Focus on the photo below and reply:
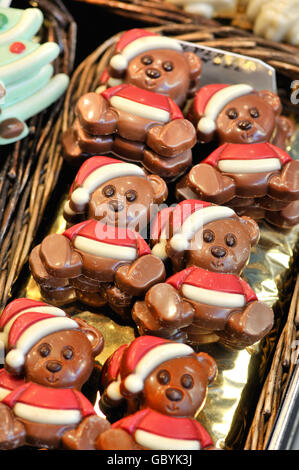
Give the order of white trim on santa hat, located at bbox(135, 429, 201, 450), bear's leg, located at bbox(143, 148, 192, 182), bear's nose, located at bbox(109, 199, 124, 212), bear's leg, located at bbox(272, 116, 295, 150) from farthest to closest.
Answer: bear's leg, located at bbox(272, 116, 295, 150) → bear's leg, located at bbox(143, 148, 192, 182) → bear's nose, located at bbox(109, 199, 124, 212) → white trim on santa hat, located at bbox(135, 429, 201, 450)

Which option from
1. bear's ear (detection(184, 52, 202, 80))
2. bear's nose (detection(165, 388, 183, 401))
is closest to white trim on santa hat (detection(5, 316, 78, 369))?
bear's nose (detection(165, 388, 183, 401))

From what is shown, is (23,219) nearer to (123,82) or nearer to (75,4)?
(123,82)

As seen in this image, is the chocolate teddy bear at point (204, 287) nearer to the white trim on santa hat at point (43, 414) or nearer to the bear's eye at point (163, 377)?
the bear's eye at point (163, 377)

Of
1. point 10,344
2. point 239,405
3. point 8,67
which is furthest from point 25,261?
point 239,405

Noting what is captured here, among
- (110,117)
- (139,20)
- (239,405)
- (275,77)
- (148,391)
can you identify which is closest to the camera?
(148,391)

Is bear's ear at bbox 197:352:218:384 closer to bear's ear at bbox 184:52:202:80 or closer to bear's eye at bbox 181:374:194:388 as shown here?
bear's eye at bbox 181:374:194:388

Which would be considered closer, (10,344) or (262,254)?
(10,344)

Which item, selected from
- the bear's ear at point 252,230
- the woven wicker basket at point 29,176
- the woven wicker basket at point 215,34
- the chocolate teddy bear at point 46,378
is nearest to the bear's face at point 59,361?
the chocolate teddy bear at point 46,378

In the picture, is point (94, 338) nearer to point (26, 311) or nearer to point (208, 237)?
point (26, 311)
